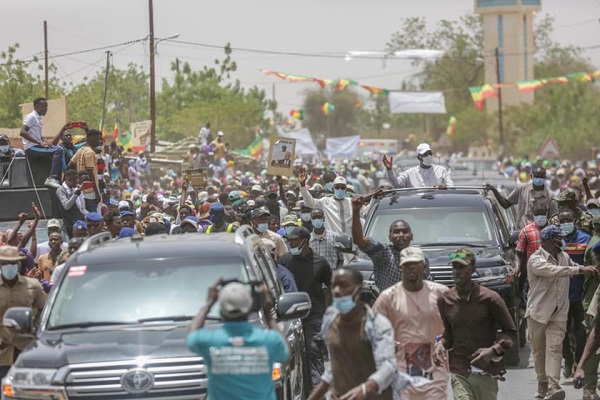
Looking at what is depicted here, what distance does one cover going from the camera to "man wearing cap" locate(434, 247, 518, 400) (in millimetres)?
10000

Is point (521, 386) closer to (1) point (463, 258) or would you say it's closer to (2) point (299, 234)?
(2) point (299, 234)

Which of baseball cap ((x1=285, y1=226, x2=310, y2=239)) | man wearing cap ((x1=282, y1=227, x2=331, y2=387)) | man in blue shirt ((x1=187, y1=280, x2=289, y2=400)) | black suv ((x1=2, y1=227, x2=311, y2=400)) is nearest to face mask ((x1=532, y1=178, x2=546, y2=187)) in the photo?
man wearing cap ((x1=282, y1=227, x2=331, y2=387))

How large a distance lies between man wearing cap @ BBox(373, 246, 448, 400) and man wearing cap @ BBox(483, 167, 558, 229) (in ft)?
27.7

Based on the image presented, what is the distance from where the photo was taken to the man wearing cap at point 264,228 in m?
16.2

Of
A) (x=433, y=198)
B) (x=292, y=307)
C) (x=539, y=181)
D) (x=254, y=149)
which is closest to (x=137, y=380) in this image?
(x=292, y=307)

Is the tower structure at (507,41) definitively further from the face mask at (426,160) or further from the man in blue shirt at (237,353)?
the man in blue shirt at (237,353)

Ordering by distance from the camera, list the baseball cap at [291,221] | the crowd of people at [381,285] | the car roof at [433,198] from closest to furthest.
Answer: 1. the crowd of people at [381,285]
2. the baseball cap at [291,221]
3. the car roof at [433,198]

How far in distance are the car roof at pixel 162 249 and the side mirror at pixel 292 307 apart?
2.04ft

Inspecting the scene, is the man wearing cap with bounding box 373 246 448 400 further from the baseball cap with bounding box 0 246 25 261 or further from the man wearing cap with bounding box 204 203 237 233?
the man wearing cap with bounding box 204 203 237 233

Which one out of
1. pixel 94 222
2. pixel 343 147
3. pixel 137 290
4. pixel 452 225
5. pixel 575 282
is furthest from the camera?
pixel 343 147

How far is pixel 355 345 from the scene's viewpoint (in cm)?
852

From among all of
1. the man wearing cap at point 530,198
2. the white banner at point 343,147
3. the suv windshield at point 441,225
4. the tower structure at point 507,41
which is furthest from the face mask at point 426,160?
the tower structure at point 507,41

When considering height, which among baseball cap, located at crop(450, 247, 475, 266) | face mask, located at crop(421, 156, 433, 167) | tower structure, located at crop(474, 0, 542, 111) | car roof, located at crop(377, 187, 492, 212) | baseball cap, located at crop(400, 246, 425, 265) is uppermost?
tower structure, located at crop(474, 0, 542, 111)

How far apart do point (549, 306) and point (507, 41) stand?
383 ft
